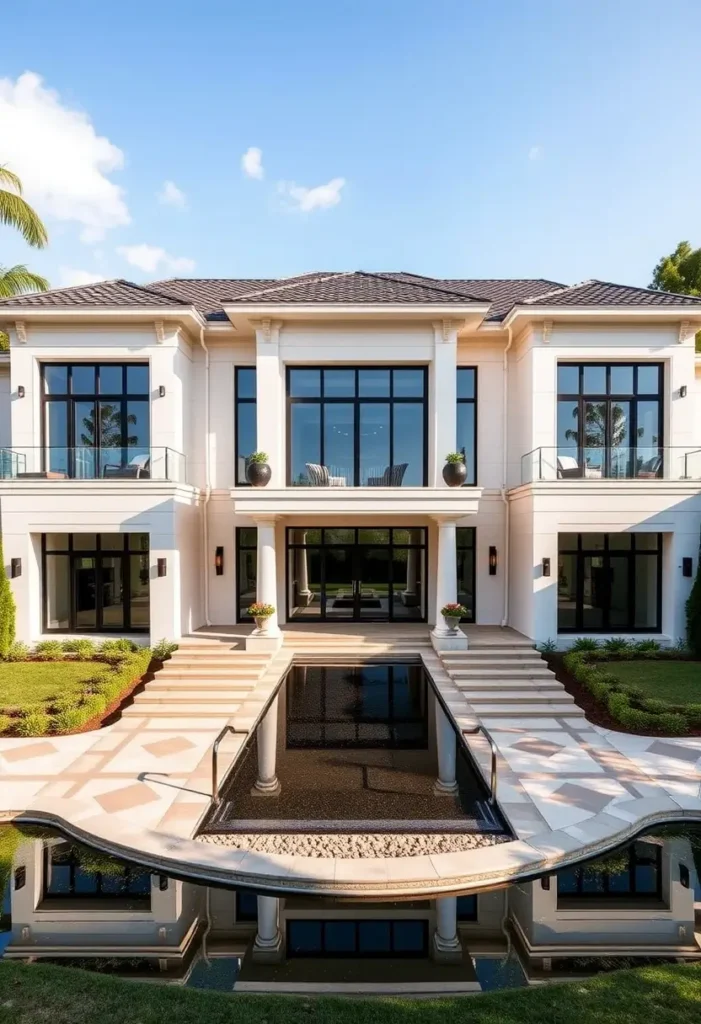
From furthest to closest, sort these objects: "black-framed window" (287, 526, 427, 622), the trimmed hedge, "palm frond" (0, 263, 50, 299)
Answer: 1. "palm frond" (0, 263, 50, 299)
2. "black-framed window" (287, 526, 427, 622)
3. the trimmed hedge

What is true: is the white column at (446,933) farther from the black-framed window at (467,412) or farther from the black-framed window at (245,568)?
the black-framed window at (467,412)

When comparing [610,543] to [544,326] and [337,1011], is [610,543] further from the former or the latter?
[337,1011]

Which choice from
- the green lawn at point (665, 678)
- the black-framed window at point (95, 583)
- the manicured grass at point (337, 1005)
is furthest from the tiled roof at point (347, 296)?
the manicured grass at point (337, 1005)

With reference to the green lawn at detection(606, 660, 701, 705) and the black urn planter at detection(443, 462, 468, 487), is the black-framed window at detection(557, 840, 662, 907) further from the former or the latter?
the black urn planter at detection(443, 462, 468, 487)

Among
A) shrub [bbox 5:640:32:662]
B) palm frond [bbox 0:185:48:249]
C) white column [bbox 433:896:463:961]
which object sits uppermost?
palm frond [bbox 0:185:48:249]

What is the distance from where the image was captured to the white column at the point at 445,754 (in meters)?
7.45

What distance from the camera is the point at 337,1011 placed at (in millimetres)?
3998

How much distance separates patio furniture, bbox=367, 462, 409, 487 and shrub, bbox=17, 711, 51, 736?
8.62 meters

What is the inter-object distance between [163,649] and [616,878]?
9725 mm

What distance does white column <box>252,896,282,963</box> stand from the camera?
15.5 ft

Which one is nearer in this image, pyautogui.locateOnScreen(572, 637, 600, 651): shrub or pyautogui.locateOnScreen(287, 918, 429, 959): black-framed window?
pyautogui.locateOnScreen(287, 918, 429, 959): black-framed window

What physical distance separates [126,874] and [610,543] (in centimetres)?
1275

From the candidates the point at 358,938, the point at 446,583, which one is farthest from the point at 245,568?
the point at 358,938

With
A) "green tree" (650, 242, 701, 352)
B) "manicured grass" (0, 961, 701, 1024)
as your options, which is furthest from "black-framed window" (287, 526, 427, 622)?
"green tree" (650, 242, 701, 352)
